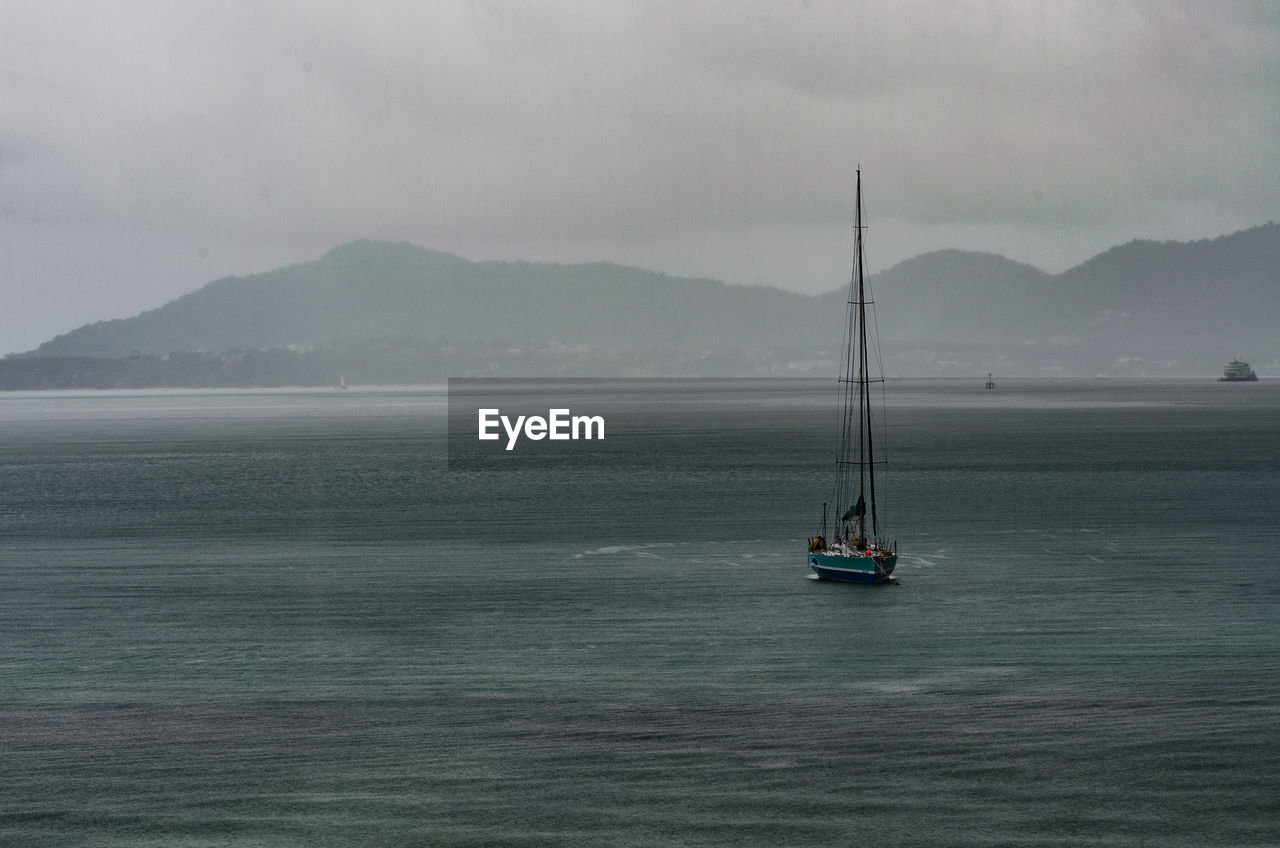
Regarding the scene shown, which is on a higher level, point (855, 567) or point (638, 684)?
point (855, 567)

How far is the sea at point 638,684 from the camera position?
3117cm

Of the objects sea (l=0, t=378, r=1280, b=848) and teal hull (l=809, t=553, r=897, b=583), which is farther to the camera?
teal hull (l=809, t=553, r=897, b=583)

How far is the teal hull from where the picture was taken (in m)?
66.0

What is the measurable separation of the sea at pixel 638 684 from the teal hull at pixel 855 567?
0.80 m

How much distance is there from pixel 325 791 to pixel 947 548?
5465cm

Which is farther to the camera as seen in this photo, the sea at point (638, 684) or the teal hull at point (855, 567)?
the teal hull at point (855, 567)

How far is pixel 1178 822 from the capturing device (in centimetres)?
3050

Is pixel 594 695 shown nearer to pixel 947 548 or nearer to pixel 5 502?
pixel 947 548

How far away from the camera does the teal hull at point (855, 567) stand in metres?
66.0

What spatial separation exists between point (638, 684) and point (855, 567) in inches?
988

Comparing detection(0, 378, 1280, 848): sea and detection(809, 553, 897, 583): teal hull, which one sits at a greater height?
detection(809, 553, 897, 583): teal hull

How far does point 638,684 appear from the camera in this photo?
4388 centimetres

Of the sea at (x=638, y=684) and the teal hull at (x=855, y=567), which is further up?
the teal hull at (x=855, y=567)

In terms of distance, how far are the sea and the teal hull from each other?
0.80m
